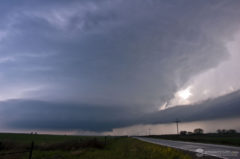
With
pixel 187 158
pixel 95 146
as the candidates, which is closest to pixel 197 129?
pixel 95 146

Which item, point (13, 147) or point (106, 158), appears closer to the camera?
point (106, 158)

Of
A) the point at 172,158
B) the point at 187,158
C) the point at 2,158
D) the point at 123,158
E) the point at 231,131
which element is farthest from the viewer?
the point at 231,131

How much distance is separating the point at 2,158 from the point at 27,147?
956 centimetres

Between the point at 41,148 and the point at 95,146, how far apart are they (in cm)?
810

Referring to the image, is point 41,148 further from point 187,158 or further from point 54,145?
point 187,158

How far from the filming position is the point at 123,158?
1695 cm

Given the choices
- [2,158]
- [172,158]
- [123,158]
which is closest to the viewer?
[172,158]

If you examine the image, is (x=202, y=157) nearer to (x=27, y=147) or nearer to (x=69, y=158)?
(x=69, y=158)

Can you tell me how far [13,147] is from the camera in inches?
1096

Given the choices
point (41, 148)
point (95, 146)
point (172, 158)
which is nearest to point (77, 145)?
point (95, 146)

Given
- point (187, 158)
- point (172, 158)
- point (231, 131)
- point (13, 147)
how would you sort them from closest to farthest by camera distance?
1. point (187, 158)
2. point (172, 158)
3. point (13, 147)
4. point (231, 131)

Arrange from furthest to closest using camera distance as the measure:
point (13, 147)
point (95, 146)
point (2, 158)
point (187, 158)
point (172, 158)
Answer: point (95, 146)
point (13, 147)
point (2, 158)
point (172, 158)
point (187, 158)

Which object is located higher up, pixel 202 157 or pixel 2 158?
pixel 202 157

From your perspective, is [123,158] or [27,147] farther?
[27,147]
